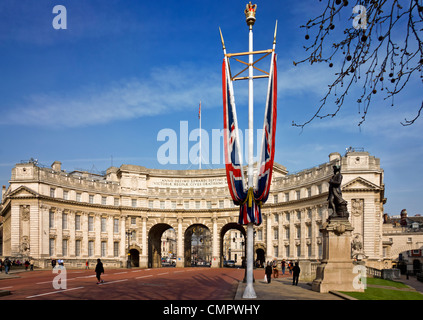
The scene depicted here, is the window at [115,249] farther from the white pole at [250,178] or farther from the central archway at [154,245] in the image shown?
the white pole at [250,178]

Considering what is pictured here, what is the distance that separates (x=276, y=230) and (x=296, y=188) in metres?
8.63

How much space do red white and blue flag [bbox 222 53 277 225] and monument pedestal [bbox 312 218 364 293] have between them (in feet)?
15.5

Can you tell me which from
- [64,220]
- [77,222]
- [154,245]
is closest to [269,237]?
[154,245]

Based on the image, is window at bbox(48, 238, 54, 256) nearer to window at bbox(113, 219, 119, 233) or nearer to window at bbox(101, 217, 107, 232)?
window at bbox(101, 217, 107, 232)

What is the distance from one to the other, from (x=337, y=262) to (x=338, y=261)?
81mm

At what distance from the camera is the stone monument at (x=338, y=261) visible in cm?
2428

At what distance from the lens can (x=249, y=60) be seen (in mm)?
24703

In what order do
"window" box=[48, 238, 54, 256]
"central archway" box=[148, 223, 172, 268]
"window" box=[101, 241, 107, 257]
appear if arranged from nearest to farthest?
"window" box=[48, 238, 54, 256], "window" box=[101, 241, 107, 257], "central archway" box=[148, 223, 172, 268]

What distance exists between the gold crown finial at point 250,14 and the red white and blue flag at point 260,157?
241 centimetres

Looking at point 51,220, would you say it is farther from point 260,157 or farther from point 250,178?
point 260,157

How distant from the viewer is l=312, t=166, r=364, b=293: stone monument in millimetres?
24281

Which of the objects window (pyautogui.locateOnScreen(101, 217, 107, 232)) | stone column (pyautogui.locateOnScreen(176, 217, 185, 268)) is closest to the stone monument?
window (pyautogui.locateOnScreen(101, 217, 107, 232))
